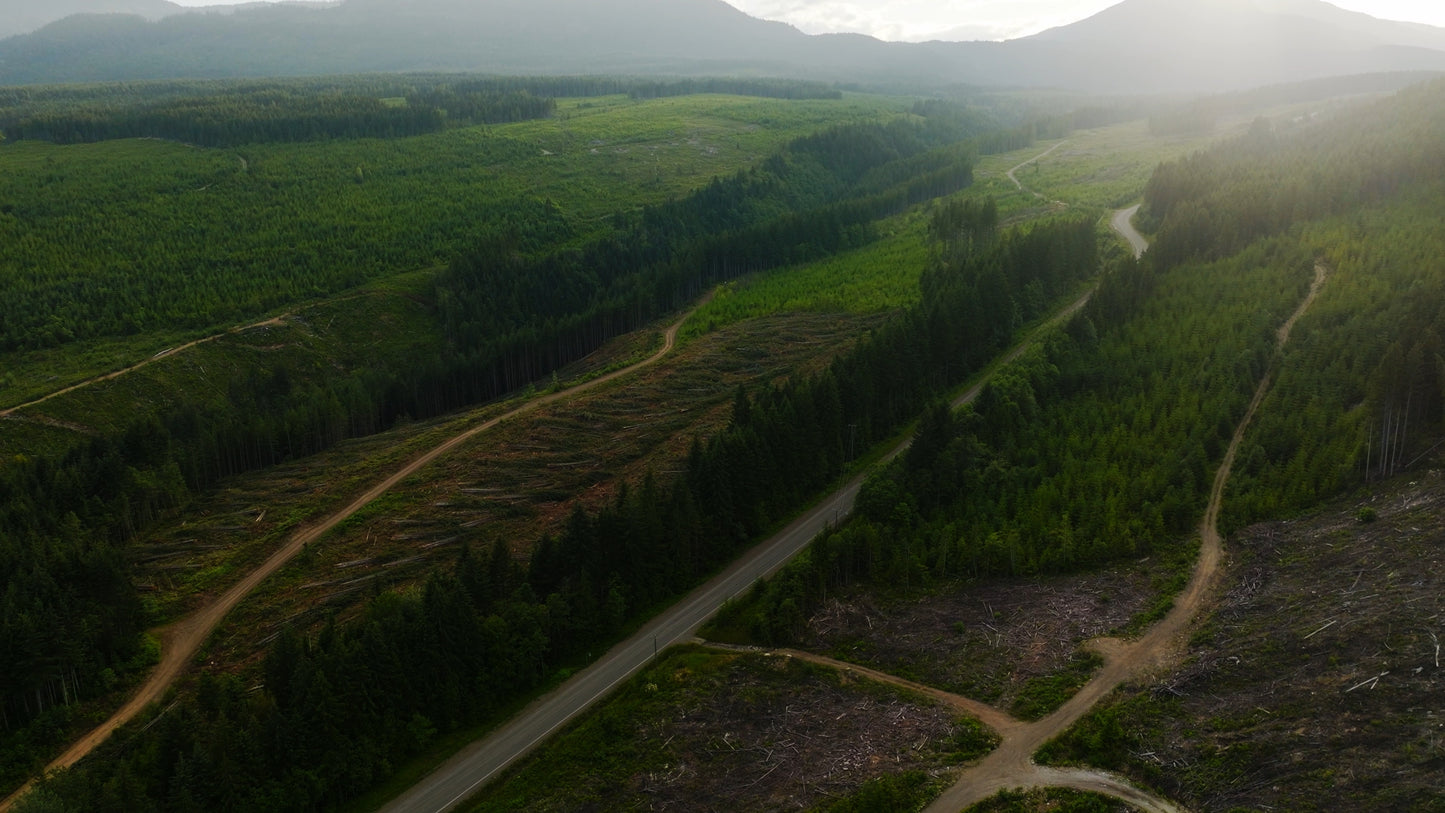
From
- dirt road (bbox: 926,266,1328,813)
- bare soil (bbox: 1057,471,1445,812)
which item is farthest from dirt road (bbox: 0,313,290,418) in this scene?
bare soil (bbox: 1057,471,1445,812)

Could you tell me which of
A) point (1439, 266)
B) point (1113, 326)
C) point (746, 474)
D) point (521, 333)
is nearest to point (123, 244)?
point (521, 333)

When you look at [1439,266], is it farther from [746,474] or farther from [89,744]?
[89,744]

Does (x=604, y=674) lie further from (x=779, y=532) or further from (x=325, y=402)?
(x=325, y=402)

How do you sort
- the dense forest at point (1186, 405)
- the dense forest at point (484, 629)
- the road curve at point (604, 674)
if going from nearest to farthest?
1. the dense forest at point (484, 629)
2. the road curve at point (604, 674)
3. the dense forest at point (1186, 405)

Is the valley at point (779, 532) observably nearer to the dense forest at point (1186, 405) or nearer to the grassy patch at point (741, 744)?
the grassy patch at point (741, 744)

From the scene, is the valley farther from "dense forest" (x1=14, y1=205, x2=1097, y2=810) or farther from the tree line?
the tree line

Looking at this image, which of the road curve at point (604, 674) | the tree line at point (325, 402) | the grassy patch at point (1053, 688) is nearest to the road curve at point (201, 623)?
the tree line at point (325, 402)
